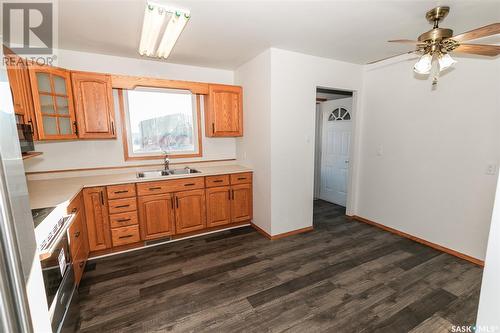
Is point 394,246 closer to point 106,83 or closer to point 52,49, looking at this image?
point 106,83

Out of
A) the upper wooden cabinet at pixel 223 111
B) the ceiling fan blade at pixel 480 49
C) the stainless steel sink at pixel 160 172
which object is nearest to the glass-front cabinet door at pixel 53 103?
the stainless steel sink at pixel 160 172

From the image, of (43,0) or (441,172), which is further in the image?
(441,172)

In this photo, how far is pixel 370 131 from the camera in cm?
350

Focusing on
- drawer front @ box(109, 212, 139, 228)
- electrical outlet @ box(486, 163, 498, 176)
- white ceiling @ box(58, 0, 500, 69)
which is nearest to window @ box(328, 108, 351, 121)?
white ceiling @ box(58, 0, 500, 69)

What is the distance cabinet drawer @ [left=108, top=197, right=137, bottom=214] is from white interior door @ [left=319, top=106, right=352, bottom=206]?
140 inches

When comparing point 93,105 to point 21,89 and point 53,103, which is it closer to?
point 53,103

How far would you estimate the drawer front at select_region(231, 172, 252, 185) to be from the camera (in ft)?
11.0

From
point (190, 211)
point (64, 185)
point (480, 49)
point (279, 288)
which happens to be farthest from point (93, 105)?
point (480, 49)

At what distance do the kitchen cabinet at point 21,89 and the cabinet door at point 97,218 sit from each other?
80cm

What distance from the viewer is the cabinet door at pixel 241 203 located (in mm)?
3376

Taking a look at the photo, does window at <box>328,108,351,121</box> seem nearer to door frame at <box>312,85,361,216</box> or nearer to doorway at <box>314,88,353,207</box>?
doorway at <box>314,88,353,207</box>

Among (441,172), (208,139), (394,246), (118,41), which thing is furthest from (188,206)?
(441,172)

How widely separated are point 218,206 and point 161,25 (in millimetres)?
2300

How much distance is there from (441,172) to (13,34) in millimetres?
5014
